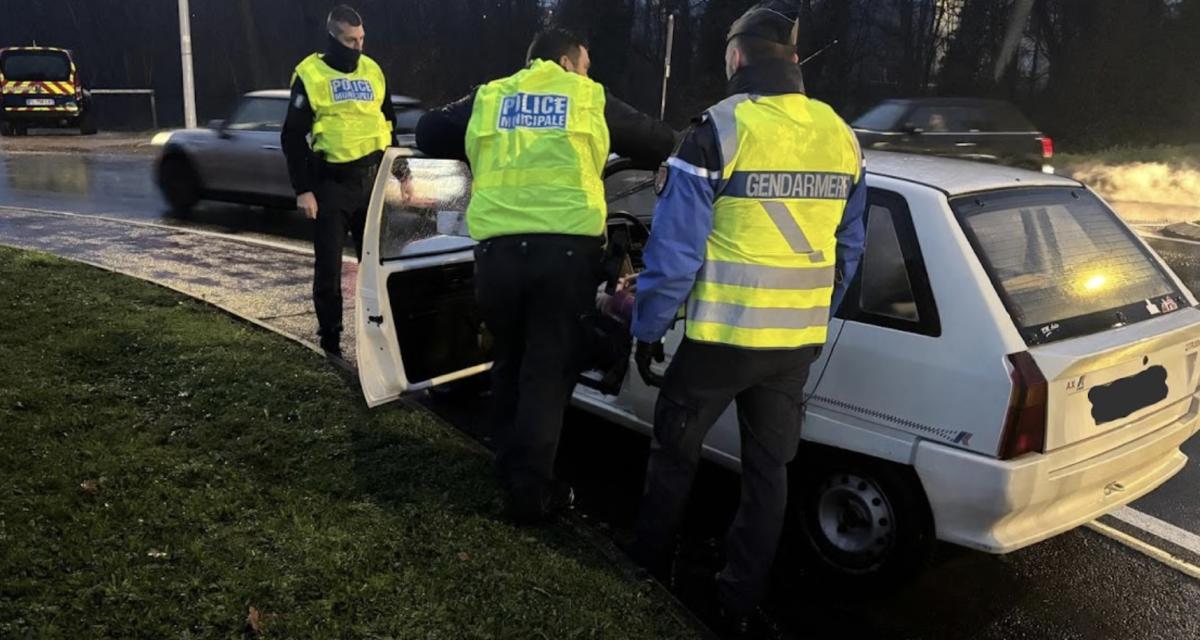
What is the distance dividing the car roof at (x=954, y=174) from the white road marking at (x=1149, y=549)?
1.38 meters

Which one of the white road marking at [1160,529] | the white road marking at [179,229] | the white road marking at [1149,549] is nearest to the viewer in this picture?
the white road marking at [1149,549]

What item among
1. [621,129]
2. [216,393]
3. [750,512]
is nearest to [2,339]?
[216,393]

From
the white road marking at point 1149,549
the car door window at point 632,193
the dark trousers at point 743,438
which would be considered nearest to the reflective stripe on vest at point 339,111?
the car door window at point 632,193

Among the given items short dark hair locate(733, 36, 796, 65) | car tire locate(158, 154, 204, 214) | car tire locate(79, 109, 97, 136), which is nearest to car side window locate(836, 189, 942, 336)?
short dark hair locate(733, 36, 796, 65)

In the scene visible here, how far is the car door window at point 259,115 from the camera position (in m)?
10.2

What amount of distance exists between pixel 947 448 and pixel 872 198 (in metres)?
0.91

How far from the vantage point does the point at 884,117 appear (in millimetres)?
12773

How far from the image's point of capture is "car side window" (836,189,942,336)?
2918 mm

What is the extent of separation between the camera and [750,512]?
9.28 ft

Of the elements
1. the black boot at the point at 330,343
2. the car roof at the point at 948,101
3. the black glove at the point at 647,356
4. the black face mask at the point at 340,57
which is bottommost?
the black boot at the point at 330,343

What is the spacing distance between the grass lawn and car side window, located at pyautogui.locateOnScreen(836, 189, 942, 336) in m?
1.19

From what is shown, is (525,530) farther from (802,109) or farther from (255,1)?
(255,1)

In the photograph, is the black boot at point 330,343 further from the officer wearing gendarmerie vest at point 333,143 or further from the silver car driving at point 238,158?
the silver car driving at point 238,158

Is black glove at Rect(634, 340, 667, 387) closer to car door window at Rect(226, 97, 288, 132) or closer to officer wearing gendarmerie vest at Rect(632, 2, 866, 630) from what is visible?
officer wearing gendarmerie vest at Rect(632, 2, 866, 630)
